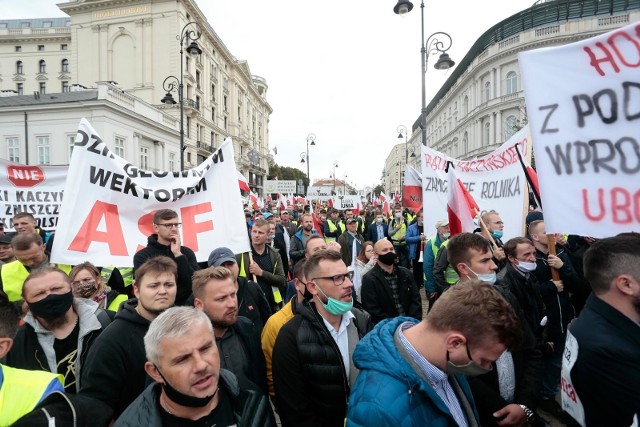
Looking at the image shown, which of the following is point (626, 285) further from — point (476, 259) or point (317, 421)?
point (317, 421)

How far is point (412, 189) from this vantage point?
984 cm

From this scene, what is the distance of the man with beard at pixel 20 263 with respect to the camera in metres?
3.80

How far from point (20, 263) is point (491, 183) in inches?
227

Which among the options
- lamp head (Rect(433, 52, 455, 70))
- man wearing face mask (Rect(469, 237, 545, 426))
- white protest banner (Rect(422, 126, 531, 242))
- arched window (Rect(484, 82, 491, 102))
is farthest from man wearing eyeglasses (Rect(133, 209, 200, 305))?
arched window (Rect(484, 82, 491, 102))

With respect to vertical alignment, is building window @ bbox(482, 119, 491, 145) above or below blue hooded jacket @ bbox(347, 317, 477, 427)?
above

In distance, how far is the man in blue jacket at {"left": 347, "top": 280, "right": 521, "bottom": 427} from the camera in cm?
146

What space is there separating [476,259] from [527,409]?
39.9 inches

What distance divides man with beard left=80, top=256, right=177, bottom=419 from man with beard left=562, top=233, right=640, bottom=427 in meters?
2.27

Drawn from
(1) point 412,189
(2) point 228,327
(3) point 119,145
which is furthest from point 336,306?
(3) point 119,145

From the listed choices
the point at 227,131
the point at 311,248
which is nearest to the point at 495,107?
the point at 227,131

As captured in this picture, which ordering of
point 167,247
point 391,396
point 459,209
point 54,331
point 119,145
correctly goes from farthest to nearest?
point 119,145 → point 459,209 → point 167,247 → point 54,331 → point 391,396

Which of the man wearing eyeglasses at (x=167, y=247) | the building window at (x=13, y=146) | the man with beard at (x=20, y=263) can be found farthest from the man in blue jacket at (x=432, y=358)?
the building window at (x=13, y=146)

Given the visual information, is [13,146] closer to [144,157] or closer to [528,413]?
[144,157]

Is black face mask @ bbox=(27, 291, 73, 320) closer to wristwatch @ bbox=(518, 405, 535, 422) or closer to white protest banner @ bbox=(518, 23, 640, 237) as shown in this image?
wristwatch @ bbox=(518, 405, 535, 422)
